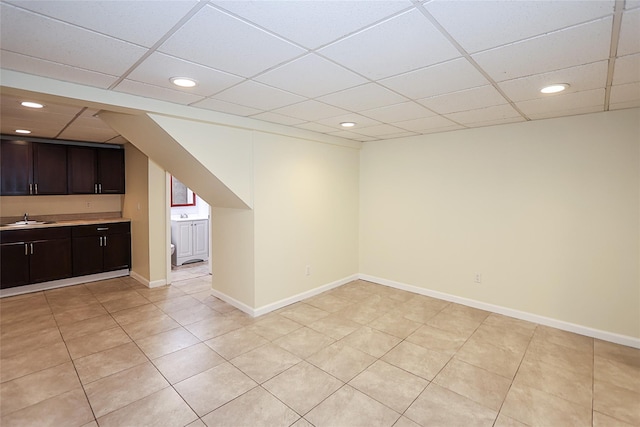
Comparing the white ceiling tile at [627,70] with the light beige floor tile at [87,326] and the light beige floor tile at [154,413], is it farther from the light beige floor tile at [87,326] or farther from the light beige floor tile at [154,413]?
the light beige floor tile at [87,326]

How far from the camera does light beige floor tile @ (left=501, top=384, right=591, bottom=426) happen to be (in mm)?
2152

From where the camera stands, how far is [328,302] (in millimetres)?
4328

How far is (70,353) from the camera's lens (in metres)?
2.98

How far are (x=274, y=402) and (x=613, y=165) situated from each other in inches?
153

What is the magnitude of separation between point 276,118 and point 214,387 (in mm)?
2680

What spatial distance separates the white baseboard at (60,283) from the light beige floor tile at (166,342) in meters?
2.78

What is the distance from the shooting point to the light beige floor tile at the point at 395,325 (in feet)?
11.3

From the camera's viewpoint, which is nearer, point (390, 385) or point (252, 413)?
point (252, 413)

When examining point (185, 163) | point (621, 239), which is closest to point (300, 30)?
point (185, 163)

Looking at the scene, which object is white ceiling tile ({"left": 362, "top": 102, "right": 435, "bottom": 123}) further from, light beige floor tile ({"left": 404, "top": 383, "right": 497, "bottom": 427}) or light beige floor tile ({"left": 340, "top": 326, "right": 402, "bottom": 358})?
light beige floor tile ({"left": 404, "top": 383, "right": 497, "bottom": 427})

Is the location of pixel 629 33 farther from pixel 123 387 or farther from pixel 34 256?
pixel 34 256

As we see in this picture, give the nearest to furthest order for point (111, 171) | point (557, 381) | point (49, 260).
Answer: point (557, 381) < point (49, 260) < point (111, 171)

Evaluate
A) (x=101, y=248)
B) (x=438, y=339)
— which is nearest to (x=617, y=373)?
(x=438, y=339)

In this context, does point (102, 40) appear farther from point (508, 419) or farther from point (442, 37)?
point (508, 419)
